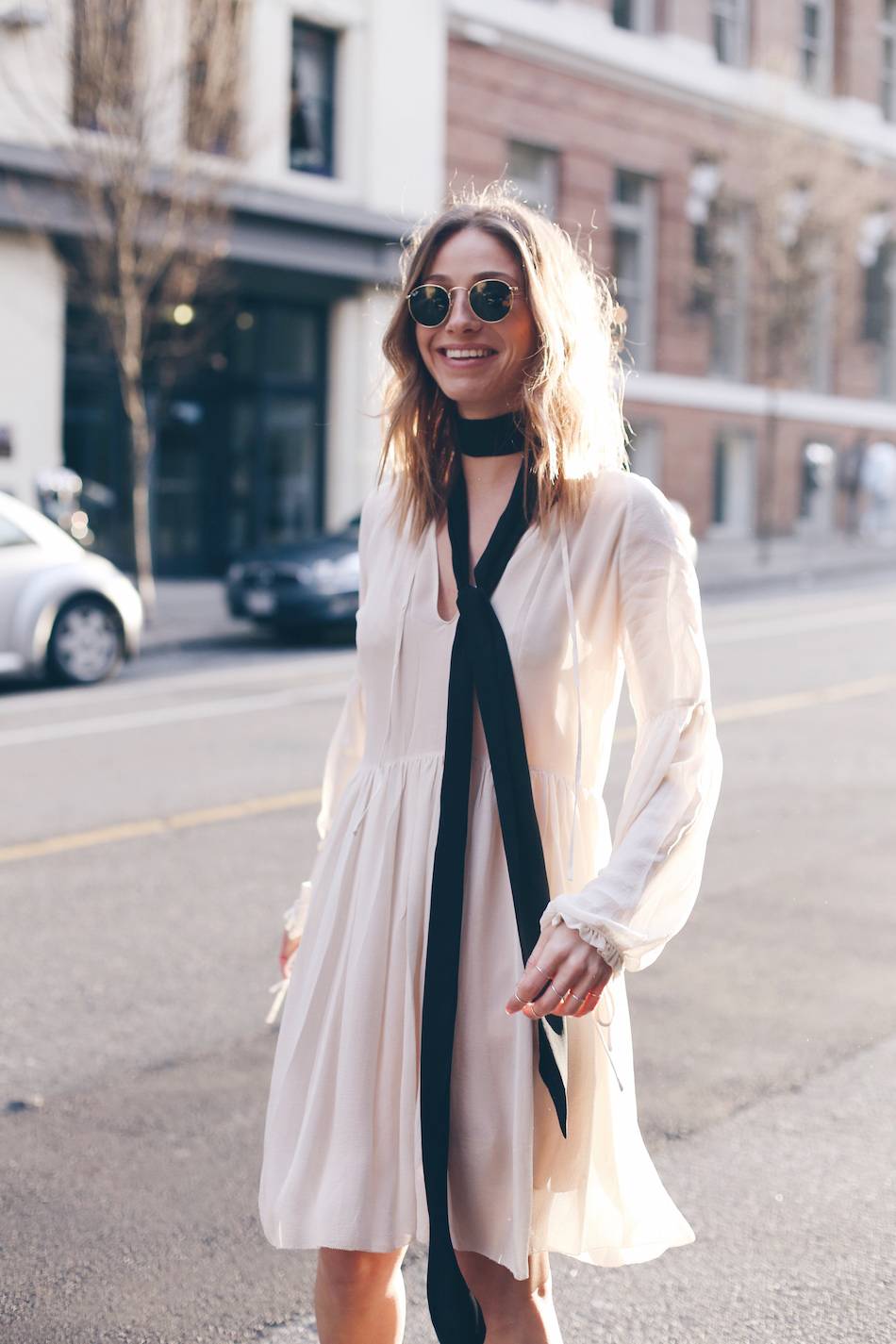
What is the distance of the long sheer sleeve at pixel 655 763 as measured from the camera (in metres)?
2.22

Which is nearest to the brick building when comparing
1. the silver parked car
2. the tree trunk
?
the tree trunk

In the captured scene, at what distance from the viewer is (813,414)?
31078 millimetres

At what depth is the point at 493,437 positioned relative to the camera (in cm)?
253

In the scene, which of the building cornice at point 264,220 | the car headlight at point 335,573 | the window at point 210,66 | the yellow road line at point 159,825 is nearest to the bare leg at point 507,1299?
the yellow road line at point 159,825

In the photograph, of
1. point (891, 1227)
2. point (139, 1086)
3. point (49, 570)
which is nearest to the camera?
point (891, 1227)

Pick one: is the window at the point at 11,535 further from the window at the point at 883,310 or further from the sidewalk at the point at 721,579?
the window at the point at 883,310

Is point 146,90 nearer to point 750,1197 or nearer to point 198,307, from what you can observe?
point 198,307

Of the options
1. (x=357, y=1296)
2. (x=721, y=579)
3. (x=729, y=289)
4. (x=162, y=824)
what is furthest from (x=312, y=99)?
(x=357, y=1296)

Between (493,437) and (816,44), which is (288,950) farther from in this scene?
(816,44)

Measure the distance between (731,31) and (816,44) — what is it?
9.92 feet

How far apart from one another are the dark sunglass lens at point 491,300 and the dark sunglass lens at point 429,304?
0.07m

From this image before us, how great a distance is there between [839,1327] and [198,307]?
18.8m

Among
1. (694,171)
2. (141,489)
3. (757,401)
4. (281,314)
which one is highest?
(694,171)

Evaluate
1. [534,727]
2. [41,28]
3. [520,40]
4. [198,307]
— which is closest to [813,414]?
[520,40]
